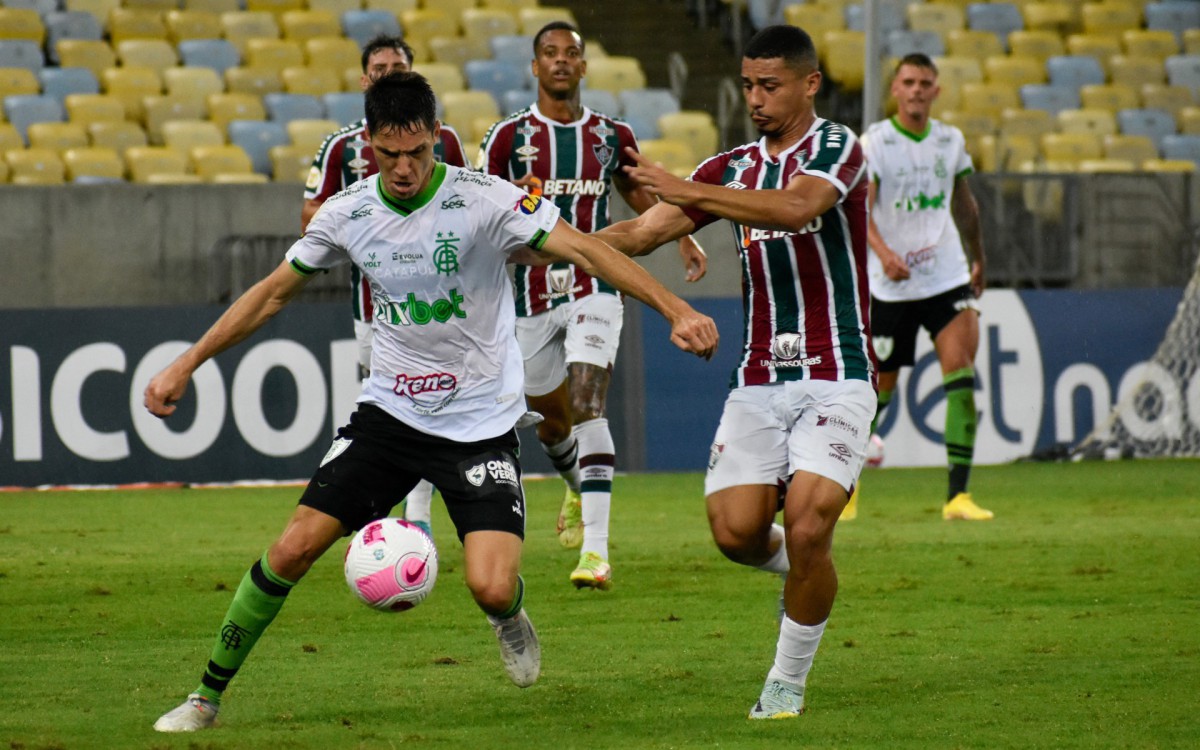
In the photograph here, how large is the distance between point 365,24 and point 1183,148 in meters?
8.99

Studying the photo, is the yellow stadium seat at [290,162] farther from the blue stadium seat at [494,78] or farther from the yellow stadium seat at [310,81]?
the blue stadium seat at [494,78]

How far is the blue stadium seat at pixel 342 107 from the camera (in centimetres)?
1708

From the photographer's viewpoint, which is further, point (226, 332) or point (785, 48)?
point (785, 48)

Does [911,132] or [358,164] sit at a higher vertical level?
[911,132]

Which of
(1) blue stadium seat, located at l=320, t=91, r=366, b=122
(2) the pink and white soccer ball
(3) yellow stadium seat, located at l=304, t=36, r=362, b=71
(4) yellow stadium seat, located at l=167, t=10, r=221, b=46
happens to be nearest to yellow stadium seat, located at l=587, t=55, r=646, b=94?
(3) yellow stadium seat, located at l=304, t=36, r=362, b=71

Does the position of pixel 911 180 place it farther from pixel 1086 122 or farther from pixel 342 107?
pixel 1086 122

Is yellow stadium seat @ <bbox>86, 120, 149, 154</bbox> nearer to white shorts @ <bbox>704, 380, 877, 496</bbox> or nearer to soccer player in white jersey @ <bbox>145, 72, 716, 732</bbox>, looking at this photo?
soccer player in white jersey @ <bbox>145, 72, 716, 732</bbox>

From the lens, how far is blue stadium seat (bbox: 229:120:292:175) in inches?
650

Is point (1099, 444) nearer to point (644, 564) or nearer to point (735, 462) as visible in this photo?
point (644, 564)

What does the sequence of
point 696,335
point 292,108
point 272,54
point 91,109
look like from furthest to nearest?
1. point 272,54
2. point 292,108
3. point 91,109
4. point 696,335

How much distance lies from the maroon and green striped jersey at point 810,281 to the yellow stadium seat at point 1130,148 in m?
13.8

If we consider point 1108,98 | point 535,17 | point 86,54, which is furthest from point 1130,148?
point 86,54

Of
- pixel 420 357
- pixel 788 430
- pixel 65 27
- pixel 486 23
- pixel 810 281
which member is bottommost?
pixel 788 430

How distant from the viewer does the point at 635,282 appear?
208 inches
